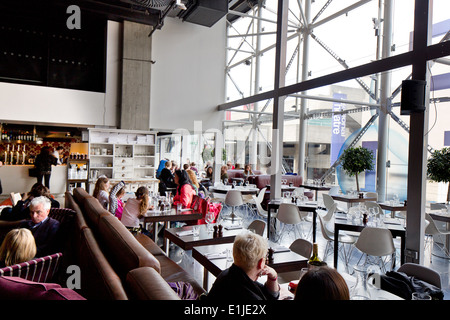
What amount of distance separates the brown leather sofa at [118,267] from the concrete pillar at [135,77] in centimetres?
638

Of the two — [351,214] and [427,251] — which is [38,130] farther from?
[427,251]

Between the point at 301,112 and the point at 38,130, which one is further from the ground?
the point at 301,112

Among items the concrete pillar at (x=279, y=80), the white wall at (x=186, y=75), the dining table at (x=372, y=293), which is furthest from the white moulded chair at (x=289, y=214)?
the white wall at (x=186, y=75)

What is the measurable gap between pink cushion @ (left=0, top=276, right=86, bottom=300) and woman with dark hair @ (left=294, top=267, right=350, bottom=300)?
1260mm

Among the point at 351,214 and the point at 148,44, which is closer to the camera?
the point at 351,214

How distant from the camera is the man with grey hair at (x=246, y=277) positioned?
1.75 m

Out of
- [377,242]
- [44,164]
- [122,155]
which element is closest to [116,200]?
[377,242]

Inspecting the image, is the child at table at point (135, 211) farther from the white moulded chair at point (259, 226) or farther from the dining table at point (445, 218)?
the dining table at point (445, 218)

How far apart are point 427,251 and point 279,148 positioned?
358cm

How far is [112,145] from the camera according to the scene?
31.5ft

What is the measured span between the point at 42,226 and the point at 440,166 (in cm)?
666

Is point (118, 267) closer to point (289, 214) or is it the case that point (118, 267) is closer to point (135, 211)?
point (135, 211)
